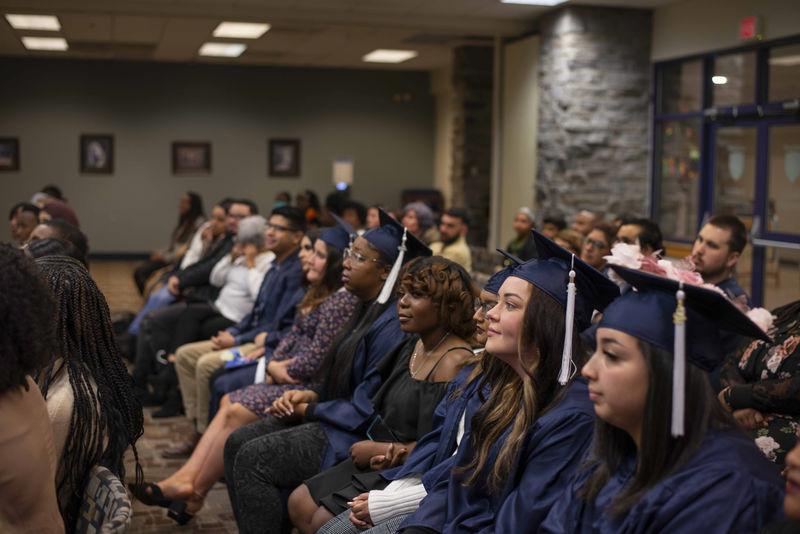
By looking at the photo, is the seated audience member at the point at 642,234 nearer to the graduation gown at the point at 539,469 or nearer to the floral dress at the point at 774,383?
the floral dress at the point at 774,383

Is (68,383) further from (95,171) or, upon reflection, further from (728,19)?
(95,171)

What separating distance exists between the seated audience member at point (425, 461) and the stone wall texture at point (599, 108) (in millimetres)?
6919

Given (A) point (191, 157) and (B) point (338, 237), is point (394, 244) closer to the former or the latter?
(B) point (338, 237)

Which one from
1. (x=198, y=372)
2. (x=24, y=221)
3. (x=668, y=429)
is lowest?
(x=198, y=372)

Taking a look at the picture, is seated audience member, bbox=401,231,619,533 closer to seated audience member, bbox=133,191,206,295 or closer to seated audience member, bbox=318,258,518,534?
seated audience member, bbox=318,258,518,534

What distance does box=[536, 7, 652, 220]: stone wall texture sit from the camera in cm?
965

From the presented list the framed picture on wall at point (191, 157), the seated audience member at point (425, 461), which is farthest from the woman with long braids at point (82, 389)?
the framed picture on wall at point (191, 157)

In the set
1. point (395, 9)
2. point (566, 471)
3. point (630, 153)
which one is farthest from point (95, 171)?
point (566, 471)

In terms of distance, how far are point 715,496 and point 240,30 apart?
11309 millimetres

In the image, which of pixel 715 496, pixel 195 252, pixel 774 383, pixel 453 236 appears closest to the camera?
pixel 715 496

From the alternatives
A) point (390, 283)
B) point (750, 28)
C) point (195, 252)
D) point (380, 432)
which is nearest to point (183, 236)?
point (195, 252)

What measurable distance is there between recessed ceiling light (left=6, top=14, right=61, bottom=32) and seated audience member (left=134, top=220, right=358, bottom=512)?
808 cm

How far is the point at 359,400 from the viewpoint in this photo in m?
3.77

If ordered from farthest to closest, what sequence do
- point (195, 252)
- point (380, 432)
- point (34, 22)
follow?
point (34, 22)
point (195, 252)
point (380, 432)
